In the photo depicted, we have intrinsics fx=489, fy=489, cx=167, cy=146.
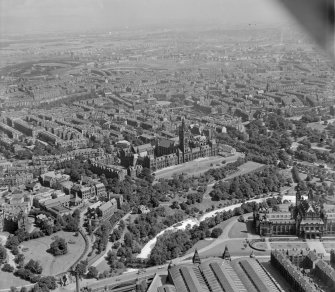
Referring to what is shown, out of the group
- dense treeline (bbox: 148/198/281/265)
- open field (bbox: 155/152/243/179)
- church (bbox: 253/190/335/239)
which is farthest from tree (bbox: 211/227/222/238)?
open field (bbox: 155/152/243/179)

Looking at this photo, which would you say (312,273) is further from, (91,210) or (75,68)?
(75,68)

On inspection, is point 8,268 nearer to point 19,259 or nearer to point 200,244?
point 19,259

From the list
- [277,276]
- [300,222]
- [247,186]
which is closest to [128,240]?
[277,276]

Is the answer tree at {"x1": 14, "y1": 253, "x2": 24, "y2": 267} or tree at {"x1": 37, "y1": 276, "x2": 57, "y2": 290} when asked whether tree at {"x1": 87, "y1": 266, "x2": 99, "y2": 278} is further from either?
tree at {"x1": 14, "y1": 253, "x2": 24, "y2": 267}

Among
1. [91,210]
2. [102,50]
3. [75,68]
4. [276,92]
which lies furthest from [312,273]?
[102,50]

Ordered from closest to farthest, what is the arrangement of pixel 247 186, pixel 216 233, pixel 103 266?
1. pixel 103 266
2. pixel 216 233
3. pixel 247 186

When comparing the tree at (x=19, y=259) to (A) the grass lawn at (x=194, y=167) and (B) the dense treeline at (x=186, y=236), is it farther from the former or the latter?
Answer: (A) the grass lawn at (x=194, y=167)

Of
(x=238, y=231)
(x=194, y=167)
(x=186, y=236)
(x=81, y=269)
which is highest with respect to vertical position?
(x=81, y=269)
